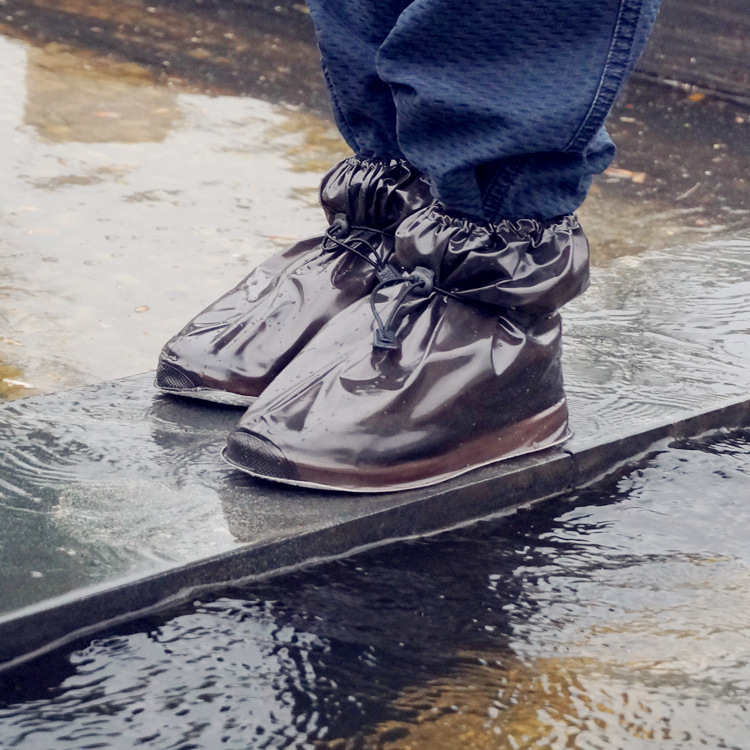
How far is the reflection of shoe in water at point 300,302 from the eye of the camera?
1.88m

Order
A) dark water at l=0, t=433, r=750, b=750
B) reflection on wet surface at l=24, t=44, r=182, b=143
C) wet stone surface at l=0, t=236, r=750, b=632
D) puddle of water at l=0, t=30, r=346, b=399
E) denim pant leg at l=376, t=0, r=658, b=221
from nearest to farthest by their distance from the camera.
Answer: dark water at l=0, t=433, r=750, b=750
wet stone surface at l=0, t=236, r=750, b=632
denim pant leg at l=376, t=0, r=658, b=221
puddle of water at l=0, t=30, r=346, b=399
reflection on wet surface at l=24, t=44, r=182, b=143

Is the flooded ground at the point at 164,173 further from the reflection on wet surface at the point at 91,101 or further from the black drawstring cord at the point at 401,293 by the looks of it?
the black drawstring cord at the point at 401,293

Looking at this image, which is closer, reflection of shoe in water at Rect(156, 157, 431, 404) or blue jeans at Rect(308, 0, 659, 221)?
blue jeans at Rect(308, 0, 659, 221)

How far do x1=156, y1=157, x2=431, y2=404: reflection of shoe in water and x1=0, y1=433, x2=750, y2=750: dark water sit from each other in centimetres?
45

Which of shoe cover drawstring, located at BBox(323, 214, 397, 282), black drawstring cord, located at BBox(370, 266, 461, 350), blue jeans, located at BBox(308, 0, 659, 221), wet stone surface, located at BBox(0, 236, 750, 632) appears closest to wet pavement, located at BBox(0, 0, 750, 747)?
wet stone surface, located at BBox(0, 236, 750, 632)

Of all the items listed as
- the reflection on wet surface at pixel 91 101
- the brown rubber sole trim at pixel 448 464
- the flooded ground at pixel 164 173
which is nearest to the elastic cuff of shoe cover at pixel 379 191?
the brown rubber sole trim at pixel 448 464

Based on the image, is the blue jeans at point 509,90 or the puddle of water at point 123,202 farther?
the puddle of water at point 123,202

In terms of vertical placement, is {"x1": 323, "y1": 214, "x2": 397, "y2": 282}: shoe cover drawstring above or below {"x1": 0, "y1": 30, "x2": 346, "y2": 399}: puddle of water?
above

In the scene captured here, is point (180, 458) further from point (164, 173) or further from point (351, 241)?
point (164, 173)

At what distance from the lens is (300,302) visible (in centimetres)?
191

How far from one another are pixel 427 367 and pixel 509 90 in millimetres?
433

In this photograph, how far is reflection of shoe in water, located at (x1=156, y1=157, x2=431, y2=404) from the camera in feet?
6.16

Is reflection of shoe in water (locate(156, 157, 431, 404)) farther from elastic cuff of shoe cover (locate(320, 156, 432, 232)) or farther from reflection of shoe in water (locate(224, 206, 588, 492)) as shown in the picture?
reflection of shoe in water (locate(224, 206, 588, 492))

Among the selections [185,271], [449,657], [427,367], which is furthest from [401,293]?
[185,271]
